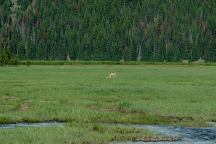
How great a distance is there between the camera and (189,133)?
33.4 m

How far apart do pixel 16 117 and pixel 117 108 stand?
9.69 metres

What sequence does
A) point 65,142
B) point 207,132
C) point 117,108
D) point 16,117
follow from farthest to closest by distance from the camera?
point 117,108 → point 16,117 → point 207,132 → point 65,142

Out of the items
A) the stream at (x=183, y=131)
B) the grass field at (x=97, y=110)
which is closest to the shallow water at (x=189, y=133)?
the stream at (x=183, y=131)

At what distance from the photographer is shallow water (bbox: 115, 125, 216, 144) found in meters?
31.0

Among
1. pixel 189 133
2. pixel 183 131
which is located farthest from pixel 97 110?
pixel 189 133

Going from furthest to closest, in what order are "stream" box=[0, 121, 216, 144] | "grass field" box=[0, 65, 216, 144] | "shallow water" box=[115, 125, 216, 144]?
"stream" box=[0, 121, 216, 144] → "shallow water" box=[115, 125, 216, 144] → "grass field" box=[0, 65, 216, 144]

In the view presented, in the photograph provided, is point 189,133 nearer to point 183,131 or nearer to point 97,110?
point 183,131

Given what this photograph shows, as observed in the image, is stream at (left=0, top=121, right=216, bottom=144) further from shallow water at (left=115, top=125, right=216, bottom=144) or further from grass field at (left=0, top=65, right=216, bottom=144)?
grass field at (left=0, top=65, right=216, bottom=144)

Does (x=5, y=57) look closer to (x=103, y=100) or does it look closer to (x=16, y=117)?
(x=103, y=100)

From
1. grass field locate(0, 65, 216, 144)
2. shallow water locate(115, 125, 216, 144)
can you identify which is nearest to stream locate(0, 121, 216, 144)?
shallow water locate(115, 125, 216, 144)

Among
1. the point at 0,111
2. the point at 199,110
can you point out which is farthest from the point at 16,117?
the point at 199,110

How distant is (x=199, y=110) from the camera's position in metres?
42.7

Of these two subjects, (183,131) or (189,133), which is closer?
(189,133)

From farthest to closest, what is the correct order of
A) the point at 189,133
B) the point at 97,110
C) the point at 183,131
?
1. the point at 97,110
2. the point at 183,131
3. the point at 189,133
